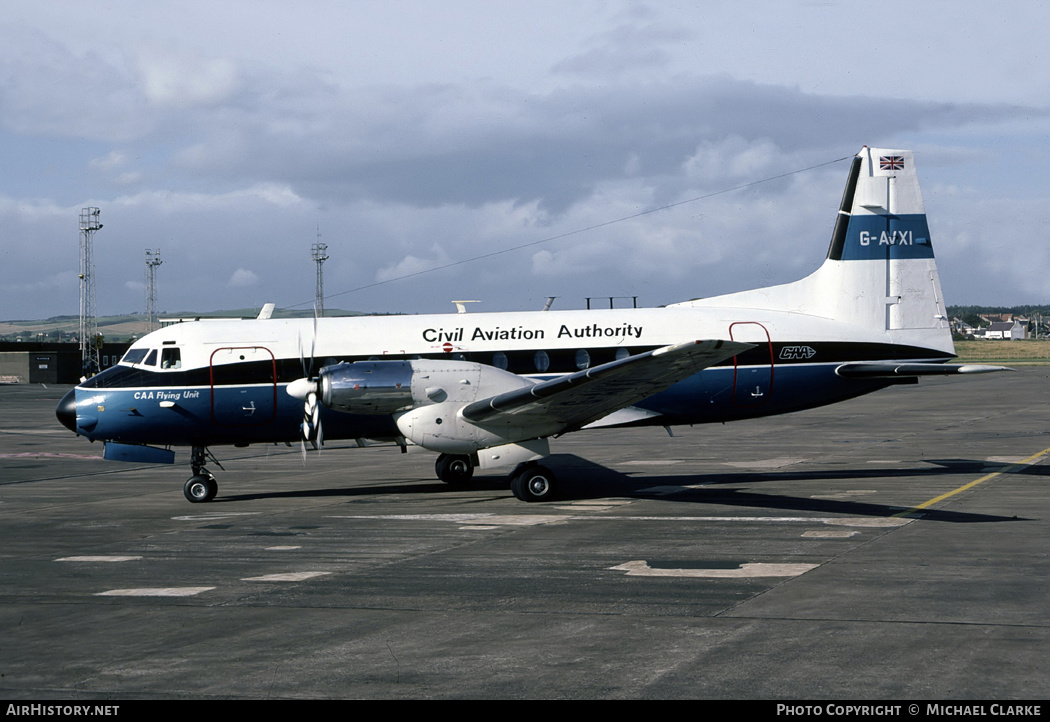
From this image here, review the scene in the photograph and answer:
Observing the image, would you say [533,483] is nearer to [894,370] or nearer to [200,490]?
[200,490]

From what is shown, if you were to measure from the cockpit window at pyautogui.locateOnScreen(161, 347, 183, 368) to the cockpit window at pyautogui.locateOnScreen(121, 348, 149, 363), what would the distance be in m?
0.41

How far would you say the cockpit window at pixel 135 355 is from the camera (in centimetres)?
2019

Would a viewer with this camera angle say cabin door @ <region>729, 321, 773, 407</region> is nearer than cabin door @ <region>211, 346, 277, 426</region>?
No

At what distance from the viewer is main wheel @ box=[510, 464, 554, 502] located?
61.3ft

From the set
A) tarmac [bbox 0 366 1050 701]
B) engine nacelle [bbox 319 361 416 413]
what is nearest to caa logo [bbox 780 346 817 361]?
tarmac [bbox 0 366 1050 701]

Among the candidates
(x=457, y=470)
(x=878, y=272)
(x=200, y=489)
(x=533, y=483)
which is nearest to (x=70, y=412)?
(x=200, y=489)

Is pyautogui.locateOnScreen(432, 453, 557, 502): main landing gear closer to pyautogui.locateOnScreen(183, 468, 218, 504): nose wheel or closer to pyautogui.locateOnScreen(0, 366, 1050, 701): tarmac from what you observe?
pyautogui.locateOnScreen(0, 366, 1050, 701): tarmac

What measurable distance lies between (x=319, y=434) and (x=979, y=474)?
14.1 meters

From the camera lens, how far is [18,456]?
2989 cm

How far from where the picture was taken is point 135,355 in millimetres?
20281

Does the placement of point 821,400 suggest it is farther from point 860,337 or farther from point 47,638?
point 47,638

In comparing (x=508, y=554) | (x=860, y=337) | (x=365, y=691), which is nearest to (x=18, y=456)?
(x=508, y=554)

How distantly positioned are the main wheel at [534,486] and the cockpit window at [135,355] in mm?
8037

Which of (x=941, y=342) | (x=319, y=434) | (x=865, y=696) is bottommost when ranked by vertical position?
(x=865, y=696)
